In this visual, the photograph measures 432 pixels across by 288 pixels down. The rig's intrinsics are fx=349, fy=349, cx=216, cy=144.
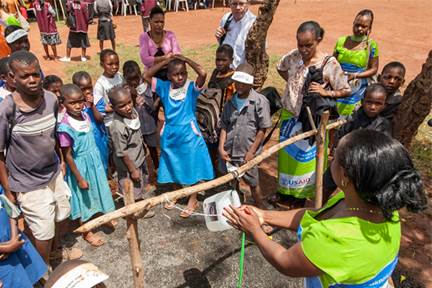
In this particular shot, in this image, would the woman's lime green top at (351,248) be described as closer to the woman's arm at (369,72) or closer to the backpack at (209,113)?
the backpack at (209,113)

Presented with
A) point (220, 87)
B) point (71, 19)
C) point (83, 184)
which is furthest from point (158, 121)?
point (71, 19)

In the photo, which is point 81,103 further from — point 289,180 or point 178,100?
point 289,180

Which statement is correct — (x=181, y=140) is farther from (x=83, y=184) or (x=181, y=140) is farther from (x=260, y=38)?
(x=260, y=38)

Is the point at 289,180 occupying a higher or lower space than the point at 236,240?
higher

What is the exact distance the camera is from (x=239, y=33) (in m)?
4.98

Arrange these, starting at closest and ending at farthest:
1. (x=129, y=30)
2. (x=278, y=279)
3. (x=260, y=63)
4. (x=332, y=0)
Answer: (x=278, y=279), (x=260, y=63), (x=129, y=30), (x=332, y=0)

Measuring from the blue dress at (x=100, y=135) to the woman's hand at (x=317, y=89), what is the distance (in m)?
2.33

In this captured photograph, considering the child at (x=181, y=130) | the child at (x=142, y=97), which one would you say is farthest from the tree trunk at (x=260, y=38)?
the child at (x=142, y=97)

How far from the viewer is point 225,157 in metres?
3.92

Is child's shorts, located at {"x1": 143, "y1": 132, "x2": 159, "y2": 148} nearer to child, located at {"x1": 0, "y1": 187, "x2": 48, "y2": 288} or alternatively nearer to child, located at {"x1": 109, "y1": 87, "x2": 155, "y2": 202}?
child, located at {"x1": 109, "y1": 87, "x2": 155, "y2": 202}

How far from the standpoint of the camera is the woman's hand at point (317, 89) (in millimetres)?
3451

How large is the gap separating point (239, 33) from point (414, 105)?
8.37 feet

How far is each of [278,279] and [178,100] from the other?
7.05 feet

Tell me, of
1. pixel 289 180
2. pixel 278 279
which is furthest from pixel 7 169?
pixel 289 180
